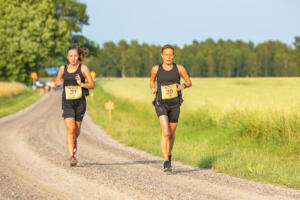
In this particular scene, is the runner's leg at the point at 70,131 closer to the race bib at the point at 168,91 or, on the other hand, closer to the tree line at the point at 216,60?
the race bib at the point at 168,91

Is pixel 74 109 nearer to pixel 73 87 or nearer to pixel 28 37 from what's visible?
pixel 73 87

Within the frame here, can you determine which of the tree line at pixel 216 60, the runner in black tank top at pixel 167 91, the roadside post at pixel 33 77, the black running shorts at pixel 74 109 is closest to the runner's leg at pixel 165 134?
the runner in black tank top at pixel 167 91

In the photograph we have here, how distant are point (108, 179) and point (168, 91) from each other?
1886 mm

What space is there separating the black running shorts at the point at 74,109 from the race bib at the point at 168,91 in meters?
1.76

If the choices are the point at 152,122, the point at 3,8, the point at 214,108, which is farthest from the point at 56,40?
the point at 214,108

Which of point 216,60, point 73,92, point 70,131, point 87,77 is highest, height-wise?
point 216,60

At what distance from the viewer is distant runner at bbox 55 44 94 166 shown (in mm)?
7879

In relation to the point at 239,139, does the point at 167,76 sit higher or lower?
higher

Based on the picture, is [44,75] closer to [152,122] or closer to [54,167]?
[152,122]

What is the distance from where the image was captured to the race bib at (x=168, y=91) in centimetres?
734

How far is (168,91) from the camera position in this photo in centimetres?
736

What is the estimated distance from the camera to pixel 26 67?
5575 cm

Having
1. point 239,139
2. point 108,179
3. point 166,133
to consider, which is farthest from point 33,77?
point 108,179

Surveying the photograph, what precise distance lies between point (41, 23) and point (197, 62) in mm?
73808
